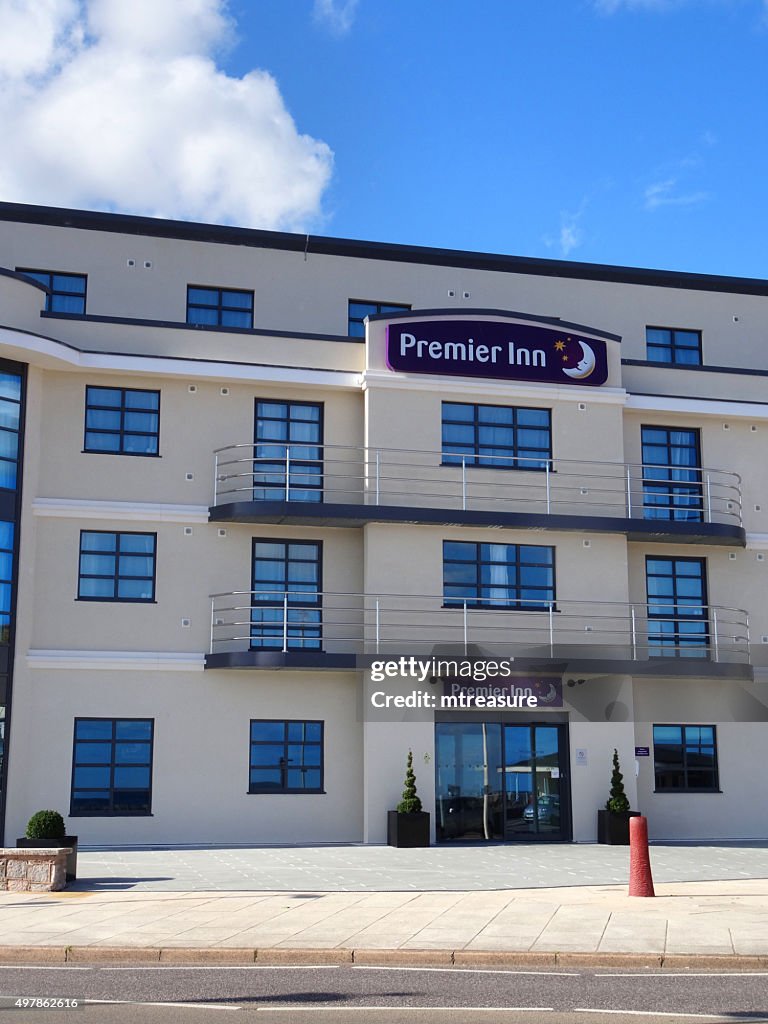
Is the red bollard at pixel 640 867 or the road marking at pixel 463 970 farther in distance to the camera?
the red bollard at pixel 640 867

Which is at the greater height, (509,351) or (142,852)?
(509,351)

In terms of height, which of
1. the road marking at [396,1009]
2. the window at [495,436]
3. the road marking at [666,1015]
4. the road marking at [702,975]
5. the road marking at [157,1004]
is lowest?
the road marking at [702,975]

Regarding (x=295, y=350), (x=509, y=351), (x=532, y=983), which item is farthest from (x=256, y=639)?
(x=532, y=983)

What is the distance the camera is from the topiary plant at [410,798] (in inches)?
914

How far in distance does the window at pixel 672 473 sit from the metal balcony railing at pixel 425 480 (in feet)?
0.82

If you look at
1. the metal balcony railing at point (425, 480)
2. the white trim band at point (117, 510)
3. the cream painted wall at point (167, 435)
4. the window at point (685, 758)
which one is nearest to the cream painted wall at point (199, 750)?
the white trim band at point (117, 510)

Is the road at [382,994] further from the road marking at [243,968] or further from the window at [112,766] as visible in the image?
the window at [112,766]

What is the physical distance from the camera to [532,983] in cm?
1062

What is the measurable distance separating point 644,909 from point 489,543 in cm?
1154

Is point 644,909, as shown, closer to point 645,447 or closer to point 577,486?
point 577,486

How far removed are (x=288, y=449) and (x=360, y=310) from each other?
18.0ft

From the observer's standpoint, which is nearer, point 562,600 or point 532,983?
point 532,983

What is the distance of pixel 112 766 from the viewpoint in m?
23.4

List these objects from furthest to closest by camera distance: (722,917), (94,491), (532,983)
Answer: (94,491), (722,917), (532,983)
